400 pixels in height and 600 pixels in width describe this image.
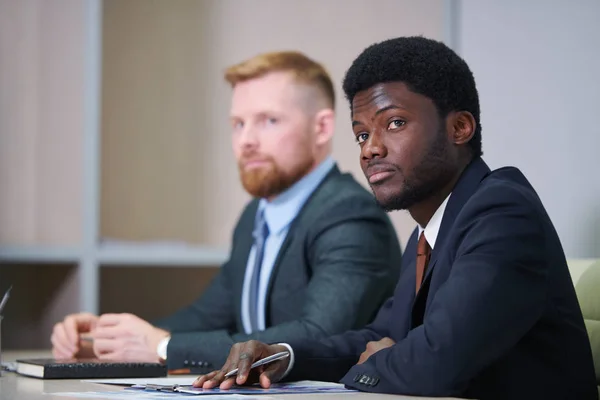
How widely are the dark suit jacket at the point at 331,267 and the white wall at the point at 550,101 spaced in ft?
1.29

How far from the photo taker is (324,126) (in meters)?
2.68

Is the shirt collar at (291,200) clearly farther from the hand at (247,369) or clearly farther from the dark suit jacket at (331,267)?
the hand at (247,369)

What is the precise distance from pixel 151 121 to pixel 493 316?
96.5 inches

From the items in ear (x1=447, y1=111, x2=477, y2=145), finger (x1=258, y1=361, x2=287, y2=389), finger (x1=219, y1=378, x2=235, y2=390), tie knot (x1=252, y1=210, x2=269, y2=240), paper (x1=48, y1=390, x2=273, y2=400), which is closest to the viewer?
paper (x1=48, y1=390, x2=273, y2=400)

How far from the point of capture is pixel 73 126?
10.6ft

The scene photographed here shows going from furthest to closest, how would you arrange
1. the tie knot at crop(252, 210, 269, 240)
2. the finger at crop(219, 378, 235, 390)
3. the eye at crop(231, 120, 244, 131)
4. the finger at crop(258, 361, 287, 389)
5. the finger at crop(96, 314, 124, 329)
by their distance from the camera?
the eye at crop(231, 120, 244, 131), the tie knot at crop(252, 210, 269, 240), the finger at crop(96, 314, 124, 329), the finger at crop(258, 361, 287, 389), the finger at crop(219, 378, 235, 390)

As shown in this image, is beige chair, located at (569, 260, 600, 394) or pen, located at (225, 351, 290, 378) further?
beige chair, located at (569, 260, 600, 394)

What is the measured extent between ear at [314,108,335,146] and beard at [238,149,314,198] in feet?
0.21

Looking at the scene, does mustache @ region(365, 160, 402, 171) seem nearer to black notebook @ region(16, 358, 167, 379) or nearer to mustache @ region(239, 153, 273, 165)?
black notebook @ region(16, 358, 167, 379)

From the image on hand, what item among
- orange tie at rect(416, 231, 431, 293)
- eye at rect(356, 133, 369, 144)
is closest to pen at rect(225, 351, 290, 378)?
orange tie at rect(416, 231, 431, 293)

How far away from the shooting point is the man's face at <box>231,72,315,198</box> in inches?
103

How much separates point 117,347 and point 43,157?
132 centimetres

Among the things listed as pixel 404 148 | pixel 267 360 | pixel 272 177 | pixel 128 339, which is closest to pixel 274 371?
pixel 267 360

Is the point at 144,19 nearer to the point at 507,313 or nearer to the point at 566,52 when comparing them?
the point at 566,52
